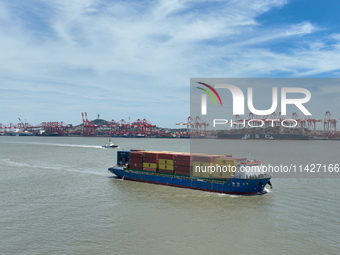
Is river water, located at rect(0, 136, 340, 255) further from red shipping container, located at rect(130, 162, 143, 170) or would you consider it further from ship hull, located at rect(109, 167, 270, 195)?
red shipping container, located at rect(130, 162, 143, 170)

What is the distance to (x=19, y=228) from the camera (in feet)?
77.4

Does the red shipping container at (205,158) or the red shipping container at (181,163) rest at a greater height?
the red shipping container at (205,158)

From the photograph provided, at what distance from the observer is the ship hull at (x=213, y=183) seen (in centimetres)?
3550

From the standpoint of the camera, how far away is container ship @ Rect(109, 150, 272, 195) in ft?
118

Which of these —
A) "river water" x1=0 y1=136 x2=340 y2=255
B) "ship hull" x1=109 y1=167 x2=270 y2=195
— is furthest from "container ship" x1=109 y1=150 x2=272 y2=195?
"river water" x1=0 y1=136 x2=340 y2=255

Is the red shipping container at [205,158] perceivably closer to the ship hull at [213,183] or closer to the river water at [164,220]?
the ship hull at [213,183]

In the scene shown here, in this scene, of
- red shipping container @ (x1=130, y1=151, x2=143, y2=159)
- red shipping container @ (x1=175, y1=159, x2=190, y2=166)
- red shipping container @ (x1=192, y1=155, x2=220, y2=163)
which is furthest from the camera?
red shipping container @ (x1=130, y1=151, x2=143, y2=159)

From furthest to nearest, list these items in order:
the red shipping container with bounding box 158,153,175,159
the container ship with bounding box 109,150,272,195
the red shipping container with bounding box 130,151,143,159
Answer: the red shipping container with bounding box 130,151,143,159 → the red shipping container with bounding box 158,153,175,159 → the container ship with bounding box 109,150,272,195

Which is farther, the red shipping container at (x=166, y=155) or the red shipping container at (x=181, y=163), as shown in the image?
the red shipping container at (x=166, y=155)

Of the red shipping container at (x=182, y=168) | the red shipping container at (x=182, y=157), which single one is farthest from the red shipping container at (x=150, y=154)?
the red shipping container at (x=182, y=168)

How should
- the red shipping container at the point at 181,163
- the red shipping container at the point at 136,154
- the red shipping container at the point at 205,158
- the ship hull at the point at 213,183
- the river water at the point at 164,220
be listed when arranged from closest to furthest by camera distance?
the river water at the point at 164,220
the ship hull at the point at 213,183
the red shipping container at the point at 205,158
the red shipping container at the point at 181,163
the red shipping container at the point at 136,154

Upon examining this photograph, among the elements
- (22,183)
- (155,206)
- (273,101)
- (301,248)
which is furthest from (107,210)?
(273,101)

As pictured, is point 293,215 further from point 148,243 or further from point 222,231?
point 148,243

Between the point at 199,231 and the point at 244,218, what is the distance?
5705mm
